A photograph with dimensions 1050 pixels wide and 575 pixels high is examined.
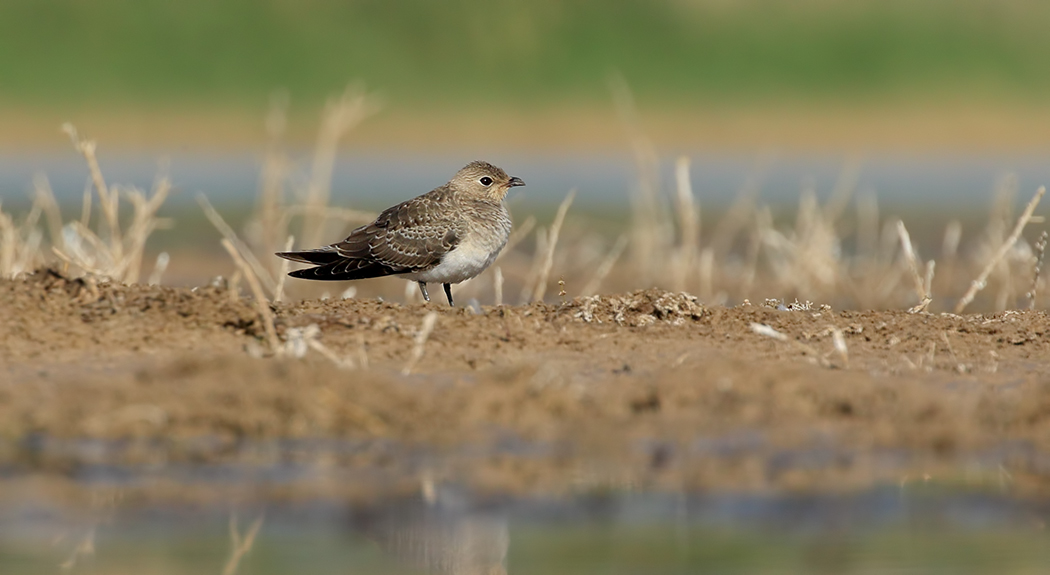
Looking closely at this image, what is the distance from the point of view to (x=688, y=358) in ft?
24.2

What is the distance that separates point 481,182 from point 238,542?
669 centimetres

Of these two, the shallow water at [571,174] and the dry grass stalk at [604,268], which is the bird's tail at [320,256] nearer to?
the dry grass stalk at [604,268]

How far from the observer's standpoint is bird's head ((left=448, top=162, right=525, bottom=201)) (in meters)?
11.4

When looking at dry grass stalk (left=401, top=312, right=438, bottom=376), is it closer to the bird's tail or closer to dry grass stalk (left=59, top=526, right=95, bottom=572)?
dry grass stalk (left=59, top=526, right=95, bottom=572)

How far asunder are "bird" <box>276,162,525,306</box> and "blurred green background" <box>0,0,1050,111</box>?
43.5m

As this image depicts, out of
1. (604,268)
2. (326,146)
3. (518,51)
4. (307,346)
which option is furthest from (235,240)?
(518,51)

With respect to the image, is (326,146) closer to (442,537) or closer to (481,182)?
(481,182)

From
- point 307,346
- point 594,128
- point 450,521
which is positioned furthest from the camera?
point 594,128

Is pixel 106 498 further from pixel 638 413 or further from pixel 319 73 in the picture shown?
pixel 319 73

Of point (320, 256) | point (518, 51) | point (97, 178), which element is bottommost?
point (320, 256)

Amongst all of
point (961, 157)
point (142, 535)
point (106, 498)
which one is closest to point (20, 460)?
point (106, 498)

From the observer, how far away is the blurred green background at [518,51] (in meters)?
56.3

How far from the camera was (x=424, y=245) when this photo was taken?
10.4 metres

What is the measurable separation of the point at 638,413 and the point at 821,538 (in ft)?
5.25
